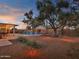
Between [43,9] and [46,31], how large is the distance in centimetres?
315

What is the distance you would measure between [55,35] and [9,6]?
19.7 feet

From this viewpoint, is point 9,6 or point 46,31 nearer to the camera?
point 9,6

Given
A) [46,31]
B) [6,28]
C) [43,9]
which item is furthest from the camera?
[6,28]

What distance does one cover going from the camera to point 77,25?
8.84 metres

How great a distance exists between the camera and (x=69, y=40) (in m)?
9.43

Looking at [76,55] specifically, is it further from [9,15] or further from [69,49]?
[9,15]

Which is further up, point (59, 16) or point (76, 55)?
point (59, 16)

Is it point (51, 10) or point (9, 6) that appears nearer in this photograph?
point (9, 6)

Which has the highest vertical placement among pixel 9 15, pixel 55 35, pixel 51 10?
pixel 51 10

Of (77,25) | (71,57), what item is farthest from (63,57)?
(77,25)

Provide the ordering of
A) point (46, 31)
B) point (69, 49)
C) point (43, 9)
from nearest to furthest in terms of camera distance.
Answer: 1. point (69, 49)
2. point (46, 31)
3. point (43, 9)

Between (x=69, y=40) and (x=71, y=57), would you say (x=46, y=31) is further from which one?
(x=71, y=57)

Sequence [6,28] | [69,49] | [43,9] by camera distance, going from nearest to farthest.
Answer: [69,49], [43,9], [6,28]

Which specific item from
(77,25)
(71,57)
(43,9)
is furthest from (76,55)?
(43,9)
